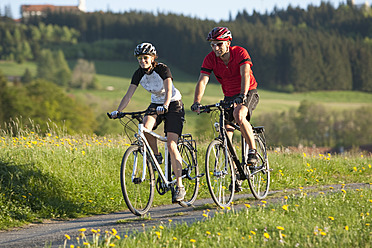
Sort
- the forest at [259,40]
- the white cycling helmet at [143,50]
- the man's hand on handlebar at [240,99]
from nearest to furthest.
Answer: the white cycling helmet at [143,50], the man's hand on handlebar at [240,99], the forest at [259,40]

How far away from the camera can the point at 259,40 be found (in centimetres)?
8812

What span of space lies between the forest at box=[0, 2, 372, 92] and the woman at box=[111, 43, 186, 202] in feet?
206

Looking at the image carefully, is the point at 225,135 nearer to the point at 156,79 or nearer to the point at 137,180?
the point at 156,79

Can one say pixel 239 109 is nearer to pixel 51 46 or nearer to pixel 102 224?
pixel 102 224

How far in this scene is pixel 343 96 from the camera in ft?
312

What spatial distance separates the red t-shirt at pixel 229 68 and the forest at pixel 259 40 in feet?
205

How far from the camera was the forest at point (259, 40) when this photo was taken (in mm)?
85125

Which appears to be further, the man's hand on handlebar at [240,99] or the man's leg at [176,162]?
the man's leg at [176,162]

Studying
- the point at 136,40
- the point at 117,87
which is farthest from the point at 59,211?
the point at 136,40

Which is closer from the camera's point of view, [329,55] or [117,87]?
[117,87]

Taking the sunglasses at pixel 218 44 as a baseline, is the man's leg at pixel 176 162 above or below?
below

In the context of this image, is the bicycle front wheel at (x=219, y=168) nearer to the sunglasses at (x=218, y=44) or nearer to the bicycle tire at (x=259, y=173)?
the bicycle tire at (x=259, y=173)

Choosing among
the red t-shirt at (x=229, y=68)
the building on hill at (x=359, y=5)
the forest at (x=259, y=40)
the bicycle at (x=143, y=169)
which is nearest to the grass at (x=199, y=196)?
the bicycle at (x=143, y=169)

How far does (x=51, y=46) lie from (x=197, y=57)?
48911 mm
